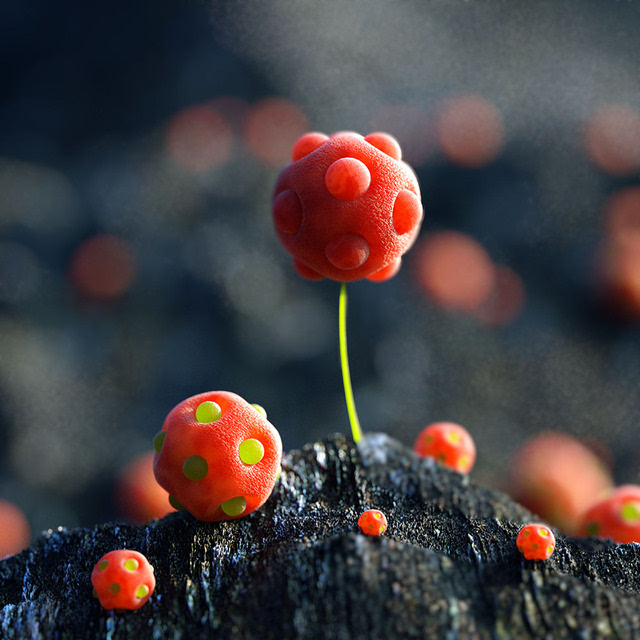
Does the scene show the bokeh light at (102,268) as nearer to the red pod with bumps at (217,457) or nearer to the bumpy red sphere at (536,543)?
the red pod with bumps at (217,457)

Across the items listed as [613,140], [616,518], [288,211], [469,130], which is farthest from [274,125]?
[616,518]

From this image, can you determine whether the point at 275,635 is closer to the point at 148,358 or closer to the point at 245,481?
the point at 245,481

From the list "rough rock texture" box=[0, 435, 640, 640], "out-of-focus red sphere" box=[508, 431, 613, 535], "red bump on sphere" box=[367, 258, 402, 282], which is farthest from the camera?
"out-of-focus red sphere" box=[508, 431, 613, 535]

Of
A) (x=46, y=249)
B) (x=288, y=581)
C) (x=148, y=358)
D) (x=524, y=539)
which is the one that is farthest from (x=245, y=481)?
(x=46, y=249)

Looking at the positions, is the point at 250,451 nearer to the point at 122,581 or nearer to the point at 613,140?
the point at 122,581

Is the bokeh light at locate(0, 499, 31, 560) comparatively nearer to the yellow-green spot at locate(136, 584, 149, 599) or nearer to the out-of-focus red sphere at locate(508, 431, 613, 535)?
the yellow-green spot at locate(136, 584, 149, 599)

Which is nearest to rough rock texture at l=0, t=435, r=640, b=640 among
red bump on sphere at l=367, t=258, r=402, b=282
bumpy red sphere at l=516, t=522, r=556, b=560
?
bumpy red sphere at l=516, t=522, r=556, b=560
